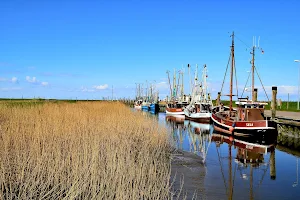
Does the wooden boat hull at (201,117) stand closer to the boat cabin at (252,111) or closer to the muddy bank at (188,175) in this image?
the boat cabin at (252,111)

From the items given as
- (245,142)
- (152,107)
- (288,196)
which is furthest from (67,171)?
(152,107)

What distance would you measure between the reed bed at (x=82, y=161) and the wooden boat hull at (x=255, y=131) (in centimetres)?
1348

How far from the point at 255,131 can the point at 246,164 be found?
11813 millimetres

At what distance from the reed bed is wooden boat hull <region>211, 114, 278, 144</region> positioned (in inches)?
531

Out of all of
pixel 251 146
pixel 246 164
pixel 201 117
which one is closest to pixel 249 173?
pixel 246 164

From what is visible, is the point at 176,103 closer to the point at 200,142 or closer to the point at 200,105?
the point at 200,105

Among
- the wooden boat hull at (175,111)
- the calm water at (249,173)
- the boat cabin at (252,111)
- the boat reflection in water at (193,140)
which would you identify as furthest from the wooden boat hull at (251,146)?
the wooden boat hull at (175,111)

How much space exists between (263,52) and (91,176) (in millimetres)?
33830

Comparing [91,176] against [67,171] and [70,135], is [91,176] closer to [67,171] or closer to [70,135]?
[67,171]

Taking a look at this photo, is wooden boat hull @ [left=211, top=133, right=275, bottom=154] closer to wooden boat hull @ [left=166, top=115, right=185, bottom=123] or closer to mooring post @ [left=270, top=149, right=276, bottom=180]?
mooring post @ [left=270, top=149, right=276, bottom=180]

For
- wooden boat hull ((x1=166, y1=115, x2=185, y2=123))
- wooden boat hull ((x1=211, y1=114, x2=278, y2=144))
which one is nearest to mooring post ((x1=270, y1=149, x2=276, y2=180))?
wooden boat hull ((x1=211, y1=114, x2=278, y2=144))

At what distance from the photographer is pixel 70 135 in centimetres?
1322

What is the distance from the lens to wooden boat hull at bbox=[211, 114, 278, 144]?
29281 mm

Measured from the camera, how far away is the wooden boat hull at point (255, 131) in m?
29.3
